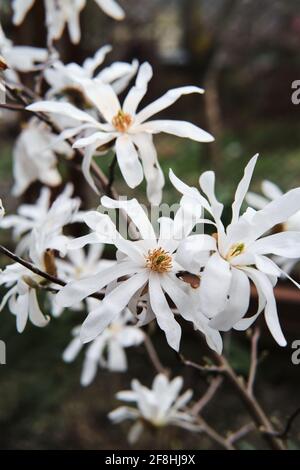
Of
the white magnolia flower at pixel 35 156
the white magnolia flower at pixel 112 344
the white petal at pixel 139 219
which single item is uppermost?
the white magnolia flower at pixel 35 156

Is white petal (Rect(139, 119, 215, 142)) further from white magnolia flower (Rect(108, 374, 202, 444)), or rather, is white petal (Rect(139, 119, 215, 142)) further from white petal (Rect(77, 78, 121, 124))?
white magnolia flower (Rect(108, 374, 202, 444))

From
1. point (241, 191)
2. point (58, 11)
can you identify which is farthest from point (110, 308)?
point (58, 11)

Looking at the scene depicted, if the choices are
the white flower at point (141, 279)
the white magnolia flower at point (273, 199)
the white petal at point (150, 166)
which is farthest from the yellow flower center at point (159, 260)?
the white magnolia flower at point (273, 199)

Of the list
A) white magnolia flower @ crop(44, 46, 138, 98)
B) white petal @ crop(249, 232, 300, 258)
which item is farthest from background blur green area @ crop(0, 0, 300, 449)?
white petal @ crop(249, 232, 300, 258)

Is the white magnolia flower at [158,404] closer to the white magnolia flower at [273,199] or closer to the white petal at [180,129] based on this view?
the white magnolia flower at [273,199]

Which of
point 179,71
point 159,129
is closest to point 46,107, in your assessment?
point 159,129

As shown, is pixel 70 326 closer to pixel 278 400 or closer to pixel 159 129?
pixel 278 400
